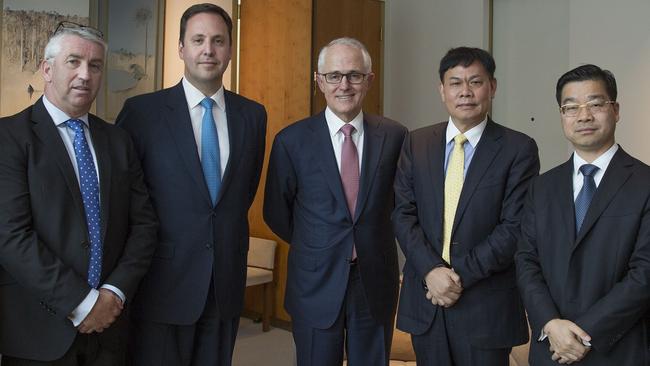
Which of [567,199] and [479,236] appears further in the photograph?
[479,236]

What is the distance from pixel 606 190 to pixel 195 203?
1441mm

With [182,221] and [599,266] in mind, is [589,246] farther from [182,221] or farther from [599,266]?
[182,221]

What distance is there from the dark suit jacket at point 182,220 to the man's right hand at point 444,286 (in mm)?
783

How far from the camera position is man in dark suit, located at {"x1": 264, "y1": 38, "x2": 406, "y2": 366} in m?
2.56

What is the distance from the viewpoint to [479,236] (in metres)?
2.34

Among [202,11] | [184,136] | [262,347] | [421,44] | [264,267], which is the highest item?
[421,44]

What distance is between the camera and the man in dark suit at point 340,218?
2561 millimetres

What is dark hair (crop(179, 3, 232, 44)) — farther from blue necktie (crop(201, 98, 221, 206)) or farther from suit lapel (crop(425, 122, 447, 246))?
suit lapel (crop(425, 122, 447, 246))

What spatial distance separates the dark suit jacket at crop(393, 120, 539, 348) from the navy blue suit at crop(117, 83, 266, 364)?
0.67 m

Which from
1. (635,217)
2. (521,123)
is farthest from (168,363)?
(521,123)

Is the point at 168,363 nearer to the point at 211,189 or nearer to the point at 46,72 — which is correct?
the point at 211,189

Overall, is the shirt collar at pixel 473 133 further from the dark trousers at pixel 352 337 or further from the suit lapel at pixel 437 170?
the dark trousers at pixel 352 337

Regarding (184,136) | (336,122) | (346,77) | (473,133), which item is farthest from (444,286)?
(184,136)

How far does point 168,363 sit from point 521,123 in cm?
410
